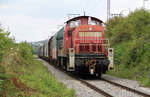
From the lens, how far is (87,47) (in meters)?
13.9

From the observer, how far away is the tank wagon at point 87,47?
13125mm

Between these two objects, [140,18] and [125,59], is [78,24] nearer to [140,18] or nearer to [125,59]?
[125,59]

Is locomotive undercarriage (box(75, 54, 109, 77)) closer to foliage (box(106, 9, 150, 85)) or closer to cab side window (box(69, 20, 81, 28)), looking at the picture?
foliage (box(106, 9, 150, 85))

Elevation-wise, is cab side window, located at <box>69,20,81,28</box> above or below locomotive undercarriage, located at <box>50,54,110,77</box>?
above

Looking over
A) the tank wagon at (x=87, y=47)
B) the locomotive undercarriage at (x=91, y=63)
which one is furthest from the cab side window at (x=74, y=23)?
the locomotive undercarriage at (x=91, y=63)

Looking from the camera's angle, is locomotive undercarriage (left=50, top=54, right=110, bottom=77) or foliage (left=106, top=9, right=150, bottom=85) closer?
locomotive undercarriage (left=50, top=54, right=110, bottom=77)

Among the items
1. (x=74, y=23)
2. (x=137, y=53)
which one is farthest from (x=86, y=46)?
(x=137, y=53)

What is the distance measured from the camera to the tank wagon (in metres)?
13.1

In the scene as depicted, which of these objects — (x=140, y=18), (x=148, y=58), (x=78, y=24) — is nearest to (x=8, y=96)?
(x=78, y=24)

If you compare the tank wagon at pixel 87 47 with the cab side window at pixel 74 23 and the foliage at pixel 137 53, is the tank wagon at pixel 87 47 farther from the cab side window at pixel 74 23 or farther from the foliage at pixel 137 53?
the foliage at pixel 137 53

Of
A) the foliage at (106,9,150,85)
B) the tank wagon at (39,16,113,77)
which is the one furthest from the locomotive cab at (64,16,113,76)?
the foliage at (106,9,150,85)

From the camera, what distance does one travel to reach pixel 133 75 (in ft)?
48.5

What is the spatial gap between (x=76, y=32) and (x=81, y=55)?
1465 mm

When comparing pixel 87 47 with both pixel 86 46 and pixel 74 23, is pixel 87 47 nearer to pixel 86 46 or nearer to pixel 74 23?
pixel 86 46
